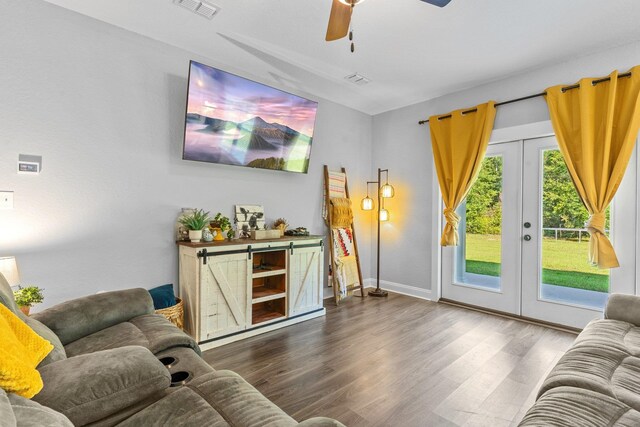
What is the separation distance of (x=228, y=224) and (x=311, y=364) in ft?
5.09

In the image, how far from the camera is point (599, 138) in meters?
2.96

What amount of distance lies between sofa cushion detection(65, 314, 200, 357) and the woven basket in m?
0.61

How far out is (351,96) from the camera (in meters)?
4.27

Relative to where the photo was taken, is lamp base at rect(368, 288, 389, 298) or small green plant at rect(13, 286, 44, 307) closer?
small green plant at rect(13, 286, 44, 307)

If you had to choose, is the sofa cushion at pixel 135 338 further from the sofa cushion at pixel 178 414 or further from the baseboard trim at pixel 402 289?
the baseboard trim at pixel 402 289

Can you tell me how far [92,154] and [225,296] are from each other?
162cm

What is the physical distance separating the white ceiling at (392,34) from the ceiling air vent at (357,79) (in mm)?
80

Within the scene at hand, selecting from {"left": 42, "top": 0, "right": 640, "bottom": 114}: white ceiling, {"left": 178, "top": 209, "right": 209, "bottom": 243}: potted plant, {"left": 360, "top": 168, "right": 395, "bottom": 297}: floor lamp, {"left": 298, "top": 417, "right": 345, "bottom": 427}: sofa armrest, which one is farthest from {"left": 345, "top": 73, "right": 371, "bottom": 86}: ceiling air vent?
{"left": 298, "top": 417, "right": 345, "bottom": 427}: sofa armrest

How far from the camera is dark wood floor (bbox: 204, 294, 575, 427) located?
1910 mm

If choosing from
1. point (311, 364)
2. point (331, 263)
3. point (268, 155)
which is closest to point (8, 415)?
point (311, 364)

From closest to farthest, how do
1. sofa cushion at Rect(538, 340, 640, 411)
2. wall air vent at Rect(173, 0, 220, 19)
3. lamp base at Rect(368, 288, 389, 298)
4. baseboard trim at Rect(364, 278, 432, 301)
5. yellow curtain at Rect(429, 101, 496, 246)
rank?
sofa cushion at Rect(538, 340, 640, 411) < wall air vent at Rect(173, 0, 220, 19) < yellow curtain at Rect(429, 101, 496, 246) < baseboard trim at Rect(364, 278, 432, 301) < lamp base at Rect(368, 288, 389, 298)

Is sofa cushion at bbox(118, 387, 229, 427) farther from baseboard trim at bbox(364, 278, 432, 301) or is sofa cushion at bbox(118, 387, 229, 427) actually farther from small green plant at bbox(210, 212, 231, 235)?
baseboard trim at bbox(364, 278, 432, 301)

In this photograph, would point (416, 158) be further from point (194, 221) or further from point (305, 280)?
point (194, 221)

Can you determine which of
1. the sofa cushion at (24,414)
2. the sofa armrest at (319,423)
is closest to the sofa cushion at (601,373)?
the sofa armrest at (319,423)
